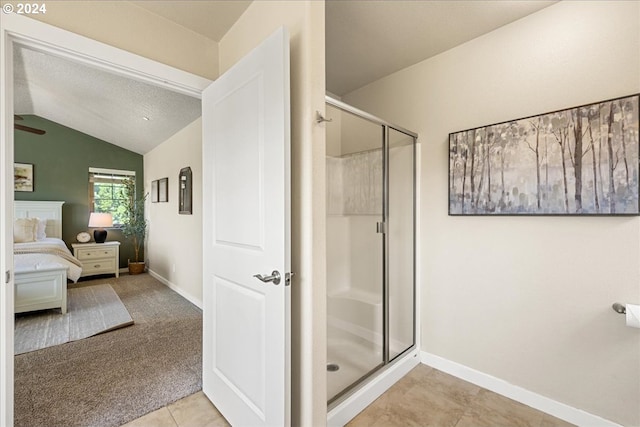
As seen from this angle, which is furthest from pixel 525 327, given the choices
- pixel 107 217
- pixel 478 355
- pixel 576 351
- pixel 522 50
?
pixel 107 217

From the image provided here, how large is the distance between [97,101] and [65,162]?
236 centimetres

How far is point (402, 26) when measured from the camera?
190 centimetres

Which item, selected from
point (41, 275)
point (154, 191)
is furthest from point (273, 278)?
point (154, 191)

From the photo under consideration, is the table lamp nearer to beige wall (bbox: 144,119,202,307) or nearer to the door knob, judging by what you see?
beige wall (bbox: 144,119,202,307)

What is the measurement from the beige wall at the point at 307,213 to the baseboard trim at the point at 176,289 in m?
2.72

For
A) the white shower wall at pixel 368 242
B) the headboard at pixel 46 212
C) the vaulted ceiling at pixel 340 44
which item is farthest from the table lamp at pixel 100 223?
the white shower wall at pixel 368 242

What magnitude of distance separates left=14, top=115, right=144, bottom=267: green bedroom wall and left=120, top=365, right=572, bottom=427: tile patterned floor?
512cm

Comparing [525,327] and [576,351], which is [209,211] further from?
[576,351]

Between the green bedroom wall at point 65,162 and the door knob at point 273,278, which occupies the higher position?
the green bedroom wall at point 65,162

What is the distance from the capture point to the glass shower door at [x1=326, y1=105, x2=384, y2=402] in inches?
87.2

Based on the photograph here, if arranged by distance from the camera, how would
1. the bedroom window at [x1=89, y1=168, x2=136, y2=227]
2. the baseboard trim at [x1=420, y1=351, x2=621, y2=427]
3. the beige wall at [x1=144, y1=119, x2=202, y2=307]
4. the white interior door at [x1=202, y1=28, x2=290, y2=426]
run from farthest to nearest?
the bedroom window at [x1=89, y1=168, x2=136, y2=227] < the beige wall at [x1=144, y1=119, x2=202, y2=307] < the baseboard trim at [x1=420, y1=351, x2=621, y2=427] < the white interior door at [x1=202, y1=28, x2=290, y2=426]

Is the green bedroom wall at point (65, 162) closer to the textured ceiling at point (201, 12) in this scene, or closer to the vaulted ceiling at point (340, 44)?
the vaulted ceiling at point (340, 44)

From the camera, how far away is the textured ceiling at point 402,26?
67.7 inches

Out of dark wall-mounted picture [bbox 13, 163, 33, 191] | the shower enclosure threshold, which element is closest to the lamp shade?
dark wall-mounted picture [bbox 13, 163, 33, 191]
